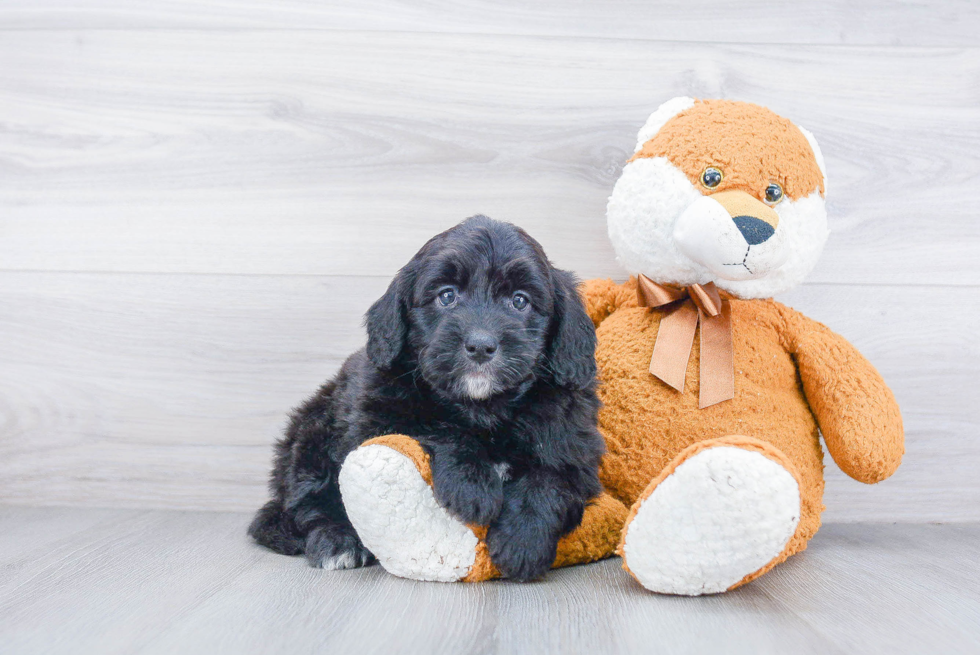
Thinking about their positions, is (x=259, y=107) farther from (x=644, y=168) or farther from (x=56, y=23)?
(x=644, y=168)

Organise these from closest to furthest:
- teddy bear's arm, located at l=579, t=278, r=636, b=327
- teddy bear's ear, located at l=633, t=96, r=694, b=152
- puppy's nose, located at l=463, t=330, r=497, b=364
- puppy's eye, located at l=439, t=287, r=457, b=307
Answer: puppy's nose, located at l=463, t=330, r=497, b=364, puppy's eye, located at l=439, t=287, r=457, b=307, teddy bear's ear, located at l=633, t=96, r=694, b=152, teddy bear's arm, located at l=579, t=278, r=636, b=327

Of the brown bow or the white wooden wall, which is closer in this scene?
the brown bow

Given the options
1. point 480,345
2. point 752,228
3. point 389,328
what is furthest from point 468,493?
point 752,228

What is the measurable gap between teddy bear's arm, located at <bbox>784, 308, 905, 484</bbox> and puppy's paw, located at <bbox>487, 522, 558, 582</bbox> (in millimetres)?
651

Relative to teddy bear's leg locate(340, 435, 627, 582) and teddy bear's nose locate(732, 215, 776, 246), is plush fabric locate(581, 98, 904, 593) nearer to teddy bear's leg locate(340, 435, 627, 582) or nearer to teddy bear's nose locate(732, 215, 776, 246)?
teddy bear's nose locate(732, 215, 776, 246)

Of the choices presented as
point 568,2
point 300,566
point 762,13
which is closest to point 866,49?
point 762,13

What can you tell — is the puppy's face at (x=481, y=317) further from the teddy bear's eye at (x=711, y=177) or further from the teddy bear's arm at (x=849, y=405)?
the teddy bear's arm at (x=849, y=405)

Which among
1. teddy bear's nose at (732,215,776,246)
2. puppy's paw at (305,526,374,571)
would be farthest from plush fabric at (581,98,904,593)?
puppy's paw at (305,526,374,571)

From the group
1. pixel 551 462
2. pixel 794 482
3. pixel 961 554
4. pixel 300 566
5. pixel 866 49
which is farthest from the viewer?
pixel 866 49

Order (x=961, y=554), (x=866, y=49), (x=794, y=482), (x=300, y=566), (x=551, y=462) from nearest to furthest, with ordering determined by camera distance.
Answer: (x=794, y=482)
(x=551, y=462)
(x=300, y=566)
(x=961, y=554)
(x=866, y=49)

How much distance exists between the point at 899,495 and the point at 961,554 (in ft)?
1.17

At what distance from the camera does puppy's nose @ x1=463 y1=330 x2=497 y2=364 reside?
1.29 meters

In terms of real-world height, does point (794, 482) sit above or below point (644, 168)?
below

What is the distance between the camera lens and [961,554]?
1.67m
